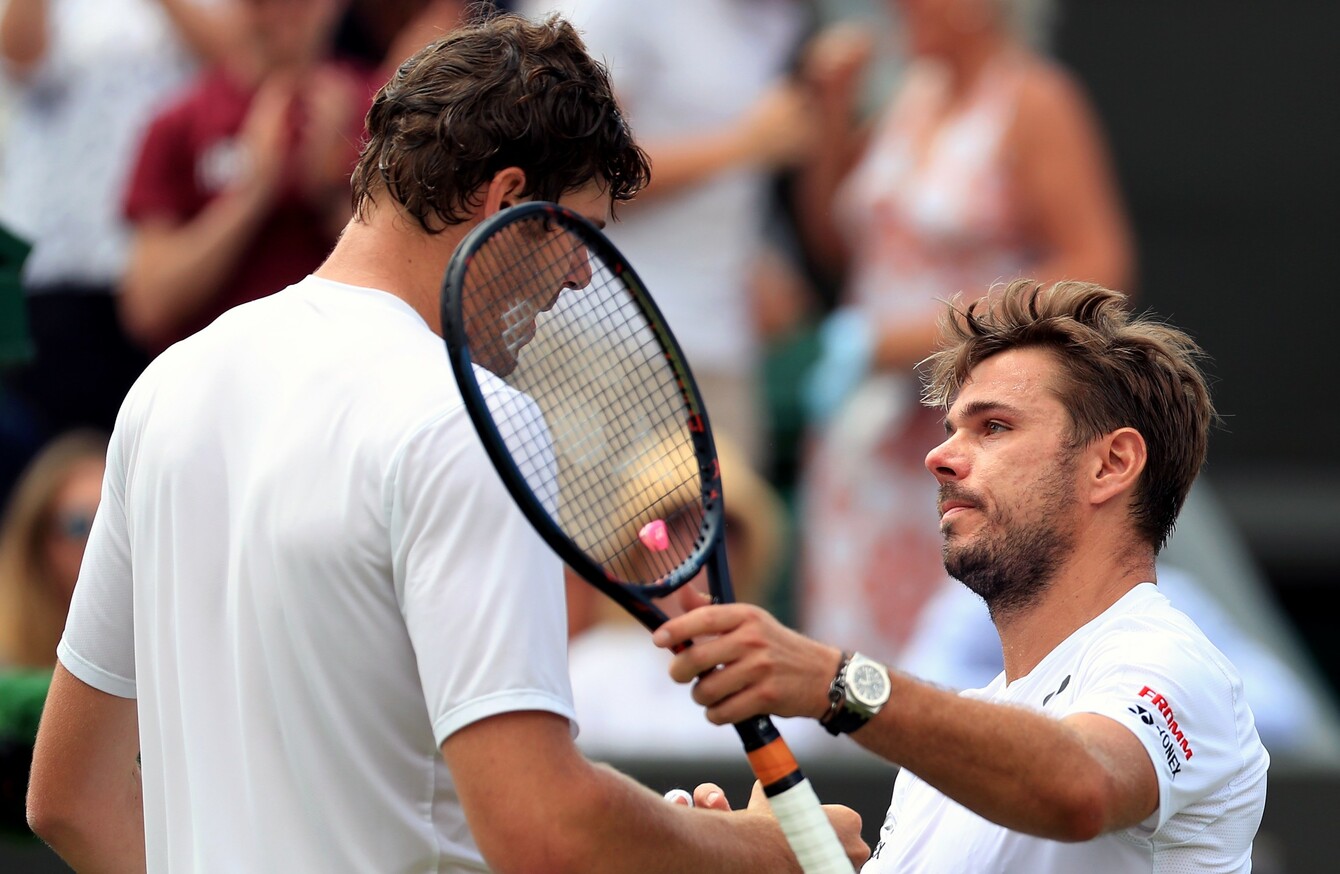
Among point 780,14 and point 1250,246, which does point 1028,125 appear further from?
point 1250,246

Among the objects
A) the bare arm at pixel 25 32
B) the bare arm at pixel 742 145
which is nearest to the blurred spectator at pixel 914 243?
the bare arm at pixel 742 145

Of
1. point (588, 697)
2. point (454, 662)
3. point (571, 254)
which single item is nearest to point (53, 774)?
point (454, 662)

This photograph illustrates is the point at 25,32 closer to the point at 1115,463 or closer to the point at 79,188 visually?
the point at 79,188

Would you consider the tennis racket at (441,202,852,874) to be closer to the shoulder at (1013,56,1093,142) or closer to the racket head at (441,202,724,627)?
the racket head at (441,202,724,627)

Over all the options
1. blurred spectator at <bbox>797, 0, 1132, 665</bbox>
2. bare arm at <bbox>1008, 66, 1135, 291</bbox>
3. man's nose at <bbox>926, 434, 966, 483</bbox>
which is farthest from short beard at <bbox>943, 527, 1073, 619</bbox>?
bare arm at <bbox>1008, 66, 1135, 291</bbox>

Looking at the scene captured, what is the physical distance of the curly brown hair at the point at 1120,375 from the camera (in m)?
2.53

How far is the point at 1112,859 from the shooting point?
222 cm

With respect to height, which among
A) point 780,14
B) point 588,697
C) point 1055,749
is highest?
point 780,14

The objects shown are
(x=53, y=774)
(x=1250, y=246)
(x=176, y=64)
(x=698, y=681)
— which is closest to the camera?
(x=698, y=681)

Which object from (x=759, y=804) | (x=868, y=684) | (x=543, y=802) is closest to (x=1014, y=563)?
(x=759, y=804)

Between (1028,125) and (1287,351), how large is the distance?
12.3 ft

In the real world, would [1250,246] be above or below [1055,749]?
above

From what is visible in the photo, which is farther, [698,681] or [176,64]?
[176,64]

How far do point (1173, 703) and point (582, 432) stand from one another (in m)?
0.80
